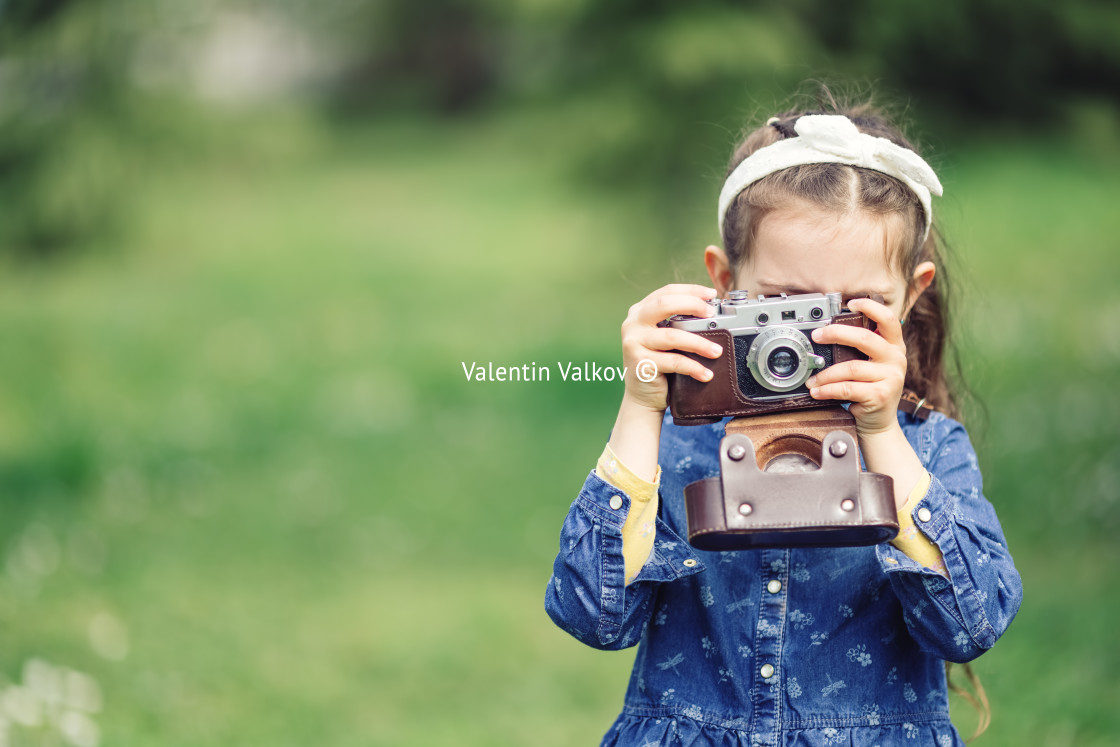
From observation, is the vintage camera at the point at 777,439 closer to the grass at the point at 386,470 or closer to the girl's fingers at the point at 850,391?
the girl's fingers at the point at 850,391

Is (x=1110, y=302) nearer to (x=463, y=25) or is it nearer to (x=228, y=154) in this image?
(x=228, y=154)

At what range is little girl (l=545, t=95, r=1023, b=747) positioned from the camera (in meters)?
1.94

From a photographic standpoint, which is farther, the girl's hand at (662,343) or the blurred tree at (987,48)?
the blurred tree at (987,48)

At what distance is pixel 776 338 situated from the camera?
188 cm

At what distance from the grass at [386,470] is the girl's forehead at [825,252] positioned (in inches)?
21.7

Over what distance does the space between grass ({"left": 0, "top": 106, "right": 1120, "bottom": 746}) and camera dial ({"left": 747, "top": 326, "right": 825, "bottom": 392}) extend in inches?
34.4

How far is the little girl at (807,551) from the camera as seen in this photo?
1938 millimetres

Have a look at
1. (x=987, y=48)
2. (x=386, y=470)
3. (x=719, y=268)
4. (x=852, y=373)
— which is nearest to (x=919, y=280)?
(x=719, y=268)

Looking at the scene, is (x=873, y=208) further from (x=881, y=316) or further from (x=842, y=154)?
(x=881, y=316)

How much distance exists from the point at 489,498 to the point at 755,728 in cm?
436

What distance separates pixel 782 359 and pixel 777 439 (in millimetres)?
132

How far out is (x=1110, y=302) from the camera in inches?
289

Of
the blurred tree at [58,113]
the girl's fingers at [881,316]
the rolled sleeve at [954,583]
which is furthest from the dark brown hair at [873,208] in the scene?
the blurred tree at [58,113]

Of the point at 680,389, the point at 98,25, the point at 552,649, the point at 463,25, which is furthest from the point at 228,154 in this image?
the point at 463,25
